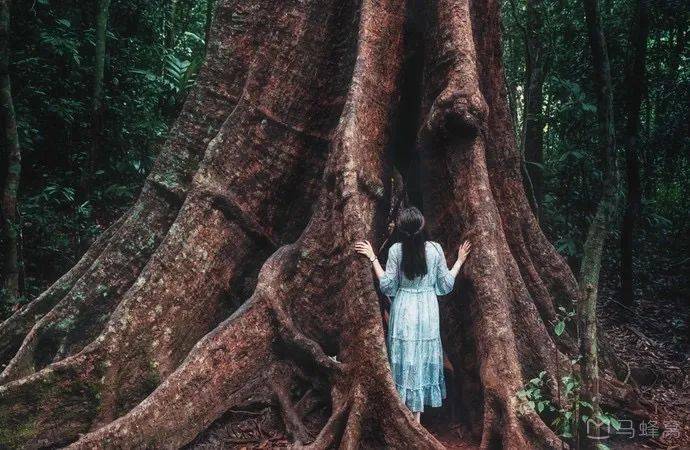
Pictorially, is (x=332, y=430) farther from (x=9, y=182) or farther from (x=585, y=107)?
(x=585, y=107)

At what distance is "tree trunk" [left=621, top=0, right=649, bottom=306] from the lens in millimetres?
7805

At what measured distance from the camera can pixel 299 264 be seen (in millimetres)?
4754

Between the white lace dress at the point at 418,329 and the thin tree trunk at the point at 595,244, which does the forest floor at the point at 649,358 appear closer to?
the white lace dress at the point at 418,329

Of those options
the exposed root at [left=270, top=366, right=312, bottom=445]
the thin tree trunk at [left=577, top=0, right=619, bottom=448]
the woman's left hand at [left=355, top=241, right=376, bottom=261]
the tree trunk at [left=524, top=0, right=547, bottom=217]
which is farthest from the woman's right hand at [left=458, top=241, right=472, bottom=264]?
the tree trunk at [left=524, top=0, right=547, bottom=217]

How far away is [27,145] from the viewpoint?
8.45m

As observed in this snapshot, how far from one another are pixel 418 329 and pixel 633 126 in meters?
5.53

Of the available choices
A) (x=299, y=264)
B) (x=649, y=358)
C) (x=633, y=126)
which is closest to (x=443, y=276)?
(x=299, y=264)

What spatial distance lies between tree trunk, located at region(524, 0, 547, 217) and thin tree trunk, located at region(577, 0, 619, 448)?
4486 millimetres

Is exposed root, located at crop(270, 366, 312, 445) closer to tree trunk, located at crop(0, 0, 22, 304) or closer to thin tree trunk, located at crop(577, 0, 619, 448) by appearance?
thin tree trunk, located at crop(577, 0, 619, 448)

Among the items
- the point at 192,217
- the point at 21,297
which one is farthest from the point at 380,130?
the point at 21,297

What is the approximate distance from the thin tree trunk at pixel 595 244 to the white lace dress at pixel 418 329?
3.97 ft

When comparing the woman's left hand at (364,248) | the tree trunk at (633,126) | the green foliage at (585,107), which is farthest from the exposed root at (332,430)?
the green foliage at (585,107)

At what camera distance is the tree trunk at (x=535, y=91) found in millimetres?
8922

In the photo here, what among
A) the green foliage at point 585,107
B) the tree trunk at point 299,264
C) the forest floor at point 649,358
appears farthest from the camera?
the green foliage at point 585,107
